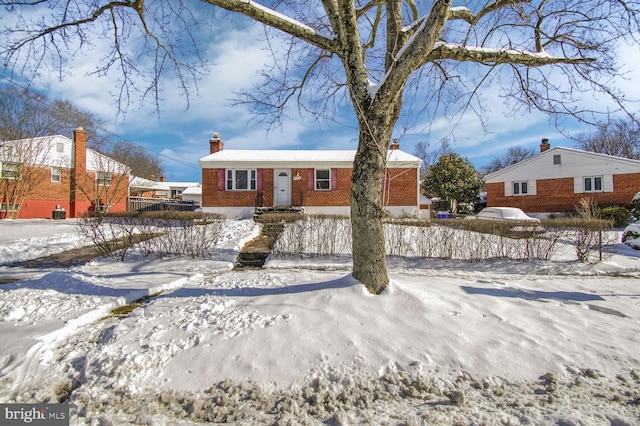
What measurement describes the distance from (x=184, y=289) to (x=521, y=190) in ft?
95.5

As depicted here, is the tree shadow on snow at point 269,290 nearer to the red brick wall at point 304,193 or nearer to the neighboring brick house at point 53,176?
the red brick wall at point 304,193

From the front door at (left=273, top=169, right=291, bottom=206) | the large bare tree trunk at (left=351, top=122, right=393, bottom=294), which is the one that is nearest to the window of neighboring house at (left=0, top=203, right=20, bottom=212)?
the front door at (left=273, top=169, right=291, bottom=206)

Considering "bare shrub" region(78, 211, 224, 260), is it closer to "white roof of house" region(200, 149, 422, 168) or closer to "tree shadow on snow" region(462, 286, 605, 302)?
"tree shadow on snow" region(462, 286, 605, 302)

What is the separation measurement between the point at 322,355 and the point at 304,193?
16388 mm

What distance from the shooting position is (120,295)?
450cm

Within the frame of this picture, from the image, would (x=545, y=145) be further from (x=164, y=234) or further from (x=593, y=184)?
(x=164, y=234)

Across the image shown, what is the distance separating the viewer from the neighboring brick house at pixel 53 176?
20.6 meters

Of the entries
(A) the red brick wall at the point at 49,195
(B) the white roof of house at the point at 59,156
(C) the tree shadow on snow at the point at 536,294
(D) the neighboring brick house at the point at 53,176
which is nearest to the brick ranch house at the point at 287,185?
(D) the neighboring brick house at the point at 53,176

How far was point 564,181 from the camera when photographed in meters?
23.6

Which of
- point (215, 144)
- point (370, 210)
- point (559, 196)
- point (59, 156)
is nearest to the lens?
point (370, 210)

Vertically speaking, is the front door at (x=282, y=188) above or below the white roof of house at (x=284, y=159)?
below

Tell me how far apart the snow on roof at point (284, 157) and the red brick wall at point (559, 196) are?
13017 millimetres

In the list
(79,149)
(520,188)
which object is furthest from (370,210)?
(79,149)

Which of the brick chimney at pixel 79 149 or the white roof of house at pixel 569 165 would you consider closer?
the white roof of house at pixel 569 165
